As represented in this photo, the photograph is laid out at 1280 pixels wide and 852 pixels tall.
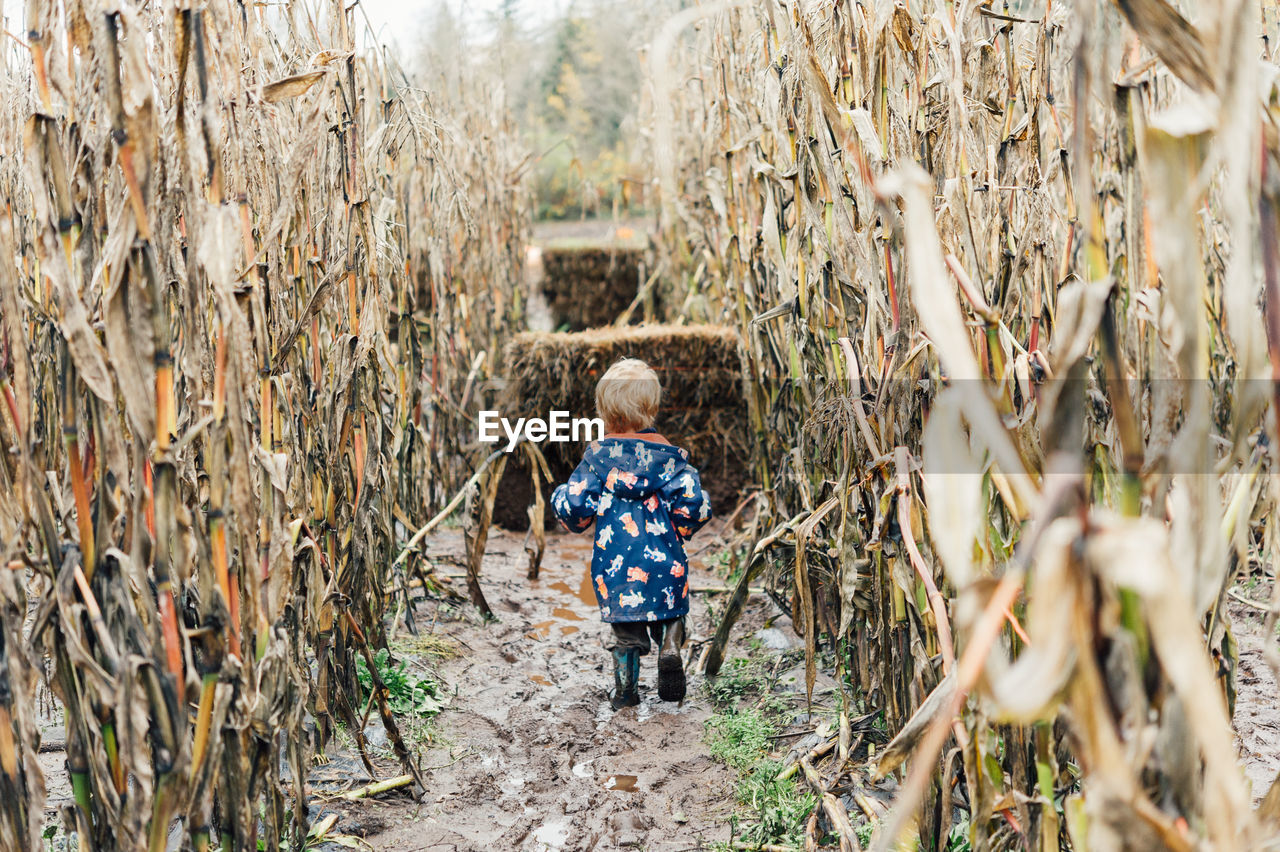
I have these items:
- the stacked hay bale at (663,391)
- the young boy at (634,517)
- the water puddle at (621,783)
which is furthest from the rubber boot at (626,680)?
the stacked hay bale at (663,391)

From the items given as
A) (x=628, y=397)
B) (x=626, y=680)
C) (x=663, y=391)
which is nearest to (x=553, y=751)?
(x=626, y=680)

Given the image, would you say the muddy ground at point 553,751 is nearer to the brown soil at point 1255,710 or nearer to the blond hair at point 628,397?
the brown soil at point 1255,710

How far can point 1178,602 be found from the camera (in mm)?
602

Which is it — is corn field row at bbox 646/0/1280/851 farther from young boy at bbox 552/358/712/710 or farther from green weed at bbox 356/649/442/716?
green weed at bbox 356/649/442/716

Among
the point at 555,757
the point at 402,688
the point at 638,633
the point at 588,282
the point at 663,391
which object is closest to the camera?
the point at 555,757

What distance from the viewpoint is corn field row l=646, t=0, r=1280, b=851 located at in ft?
2.23

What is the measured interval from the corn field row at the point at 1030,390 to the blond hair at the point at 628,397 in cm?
41

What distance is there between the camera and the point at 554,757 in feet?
7.57

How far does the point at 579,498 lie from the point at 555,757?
743 millimetres

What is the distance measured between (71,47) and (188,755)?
0.90 meters

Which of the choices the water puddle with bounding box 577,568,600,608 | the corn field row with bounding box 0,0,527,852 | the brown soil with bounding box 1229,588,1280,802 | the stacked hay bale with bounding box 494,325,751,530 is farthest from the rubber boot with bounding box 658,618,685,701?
the stacked hay bale with bounding box 494,325,751,530

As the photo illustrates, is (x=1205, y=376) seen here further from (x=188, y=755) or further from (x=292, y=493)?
(x=292, y=493)

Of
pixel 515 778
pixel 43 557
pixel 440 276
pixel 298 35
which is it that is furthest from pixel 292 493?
pixel 440 276

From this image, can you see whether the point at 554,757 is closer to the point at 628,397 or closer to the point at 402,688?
the point at 402,688
